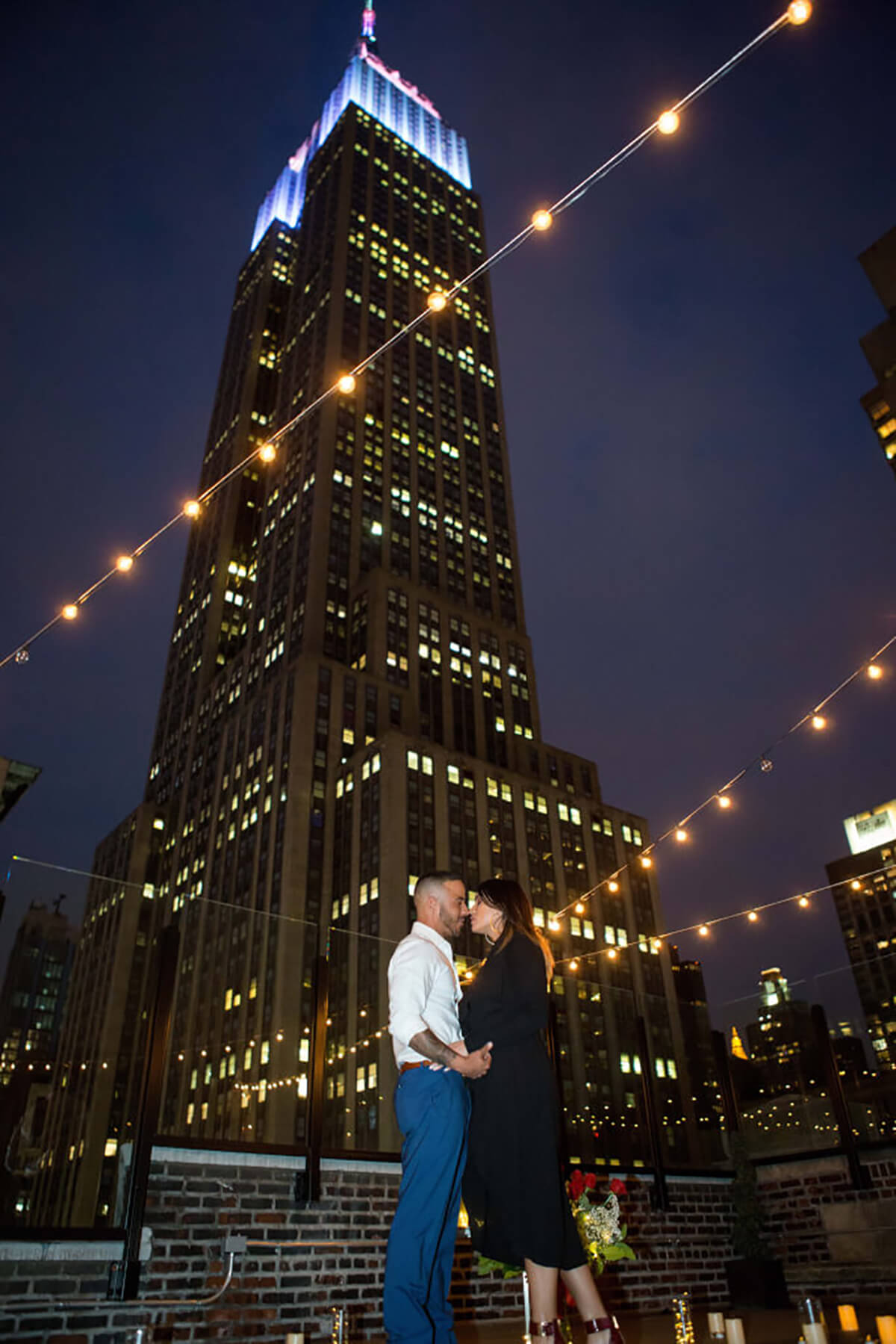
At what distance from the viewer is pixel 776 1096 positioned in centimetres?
796

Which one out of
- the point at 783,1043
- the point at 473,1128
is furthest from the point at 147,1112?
the point at 783,1043

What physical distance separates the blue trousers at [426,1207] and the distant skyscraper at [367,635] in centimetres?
1158

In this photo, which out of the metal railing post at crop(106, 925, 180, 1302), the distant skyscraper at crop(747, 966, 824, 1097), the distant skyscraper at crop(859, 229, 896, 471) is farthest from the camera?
the distant skyscraper at crop(859, 229, 896, 471)

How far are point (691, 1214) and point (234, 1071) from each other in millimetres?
4341

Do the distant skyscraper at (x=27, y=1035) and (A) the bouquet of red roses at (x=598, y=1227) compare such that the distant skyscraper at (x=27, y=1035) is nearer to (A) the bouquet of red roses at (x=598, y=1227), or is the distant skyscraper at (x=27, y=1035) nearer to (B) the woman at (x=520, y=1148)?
(B) the woman at (x=520, y=1148)

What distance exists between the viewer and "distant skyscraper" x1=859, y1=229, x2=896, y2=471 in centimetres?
4353

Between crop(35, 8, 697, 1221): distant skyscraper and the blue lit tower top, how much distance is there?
118cm

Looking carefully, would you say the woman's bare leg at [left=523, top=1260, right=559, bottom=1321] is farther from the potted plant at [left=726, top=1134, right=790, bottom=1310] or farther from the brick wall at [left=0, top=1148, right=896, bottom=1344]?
the potted plant at [left=726, top=1134, right=790, bottom=1310]

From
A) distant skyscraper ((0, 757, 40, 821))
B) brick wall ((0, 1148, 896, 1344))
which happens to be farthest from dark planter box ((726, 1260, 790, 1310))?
distant skyscraper ((0, 757, 40, 821))

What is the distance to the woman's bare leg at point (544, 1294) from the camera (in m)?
3.24

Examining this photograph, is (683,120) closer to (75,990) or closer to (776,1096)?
(75,990)

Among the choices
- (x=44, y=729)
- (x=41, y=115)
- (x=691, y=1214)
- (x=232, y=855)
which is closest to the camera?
(x=691, y=1214)

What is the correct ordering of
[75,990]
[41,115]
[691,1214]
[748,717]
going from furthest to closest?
1. [748,717]
2. [41,115]
3. [691,1214]
4. [75,990]

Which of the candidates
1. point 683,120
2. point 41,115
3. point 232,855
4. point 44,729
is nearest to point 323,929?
point 683,120
